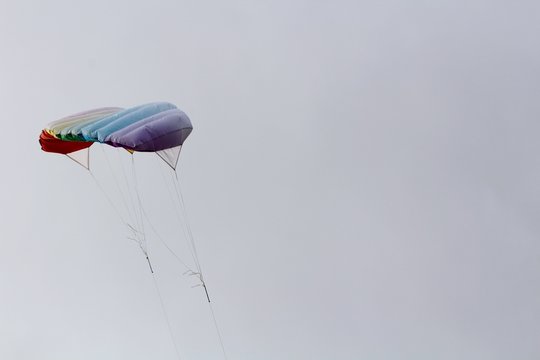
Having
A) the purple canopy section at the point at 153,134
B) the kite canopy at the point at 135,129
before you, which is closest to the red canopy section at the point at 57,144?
the kite canopy at the point at 135,129

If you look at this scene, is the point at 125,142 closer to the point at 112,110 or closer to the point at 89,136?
the point at 89,136

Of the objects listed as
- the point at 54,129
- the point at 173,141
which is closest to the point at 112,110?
the point at 54,129

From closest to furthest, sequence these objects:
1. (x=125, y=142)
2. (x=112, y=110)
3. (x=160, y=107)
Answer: (x=125, y=142) < (x=160, y=107) < (x=112, y=110)

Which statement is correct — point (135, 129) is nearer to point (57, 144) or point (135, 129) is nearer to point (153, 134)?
point (153, 134)

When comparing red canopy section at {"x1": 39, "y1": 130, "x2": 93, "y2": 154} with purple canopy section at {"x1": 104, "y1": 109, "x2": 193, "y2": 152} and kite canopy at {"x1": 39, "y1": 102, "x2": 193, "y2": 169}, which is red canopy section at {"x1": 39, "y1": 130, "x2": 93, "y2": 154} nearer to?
kite canopy at {"x1": 39, "y1": 102, "x2": 193, "y2": 169}

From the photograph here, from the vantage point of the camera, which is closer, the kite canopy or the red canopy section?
the kite canopy

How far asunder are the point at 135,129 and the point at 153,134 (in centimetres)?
137

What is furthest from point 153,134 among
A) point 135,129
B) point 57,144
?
point 57,144

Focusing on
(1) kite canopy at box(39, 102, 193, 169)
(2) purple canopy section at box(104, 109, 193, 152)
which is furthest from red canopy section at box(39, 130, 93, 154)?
(2) purple canopy section at box(104, 109, 193, 152)

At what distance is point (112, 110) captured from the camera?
63.7 meters

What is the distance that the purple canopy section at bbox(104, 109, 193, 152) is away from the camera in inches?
2157

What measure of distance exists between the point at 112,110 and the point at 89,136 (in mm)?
6952

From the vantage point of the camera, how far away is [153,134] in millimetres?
55375

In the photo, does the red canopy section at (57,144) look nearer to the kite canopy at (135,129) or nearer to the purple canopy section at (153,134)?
the kite canopy at (135,129)
